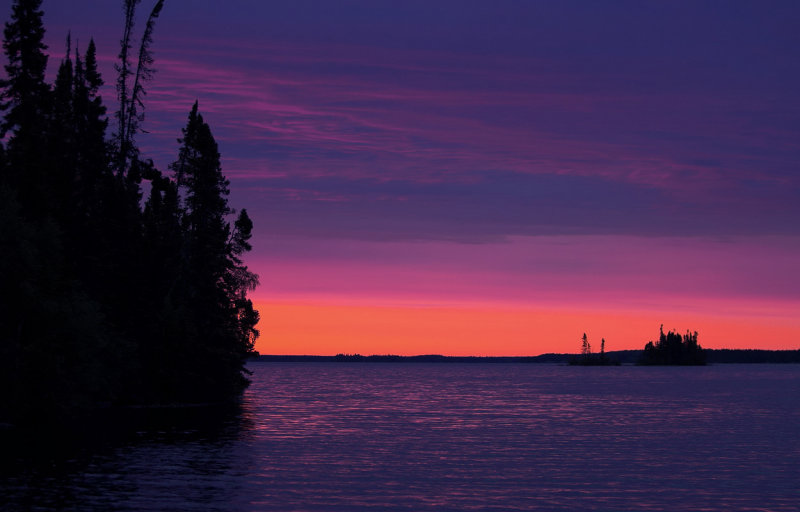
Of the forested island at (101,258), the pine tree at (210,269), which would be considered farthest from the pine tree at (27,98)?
the pine tree at (210,269)

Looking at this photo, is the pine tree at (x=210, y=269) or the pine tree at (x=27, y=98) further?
the pine tree at (x=210, y=269)

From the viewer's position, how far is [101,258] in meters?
73.0

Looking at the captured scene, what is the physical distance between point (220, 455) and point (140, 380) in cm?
3689

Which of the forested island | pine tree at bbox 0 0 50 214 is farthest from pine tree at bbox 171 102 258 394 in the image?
pine tree at bbox 0 0 50 214

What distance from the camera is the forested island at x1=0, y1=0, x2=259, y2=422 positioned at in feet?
167

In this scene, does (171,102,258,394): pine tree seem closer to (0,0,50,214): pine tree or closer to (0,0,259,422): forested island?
(0,0,259,422): forested island

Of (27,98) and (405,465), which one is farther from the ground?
(27,98)

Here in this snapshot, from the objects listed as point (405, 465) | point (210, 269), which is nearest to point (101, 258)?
point (210, 269)

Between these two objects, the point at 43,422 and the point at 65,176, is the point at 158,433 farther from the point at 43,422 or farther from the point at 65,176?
the point at 65,176

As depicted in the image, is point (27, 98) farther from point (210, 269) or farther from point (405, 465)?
point (405, 465)

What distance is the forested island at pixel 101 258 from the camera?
5103 centimetres

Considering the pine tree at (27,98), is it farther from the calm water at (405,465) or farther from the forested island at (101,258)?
the calm water at (405,465)

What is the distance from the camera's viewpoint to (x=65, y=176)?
68688 millimetres

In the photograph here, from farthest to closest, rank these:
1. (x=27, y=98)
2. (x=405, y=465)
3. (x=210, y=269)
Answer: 1. (x=210, y=269)
2. (x=27, y=98)
3. (x=405, y=465)
